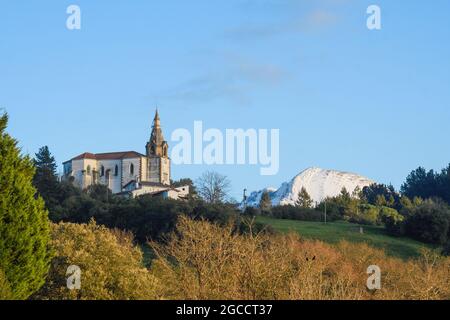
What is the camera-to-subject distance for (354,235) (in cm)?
6944

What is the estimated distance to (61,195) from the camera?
274 feet

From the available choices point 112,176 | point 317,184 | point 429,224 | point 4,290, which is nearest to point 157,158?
point 112,176

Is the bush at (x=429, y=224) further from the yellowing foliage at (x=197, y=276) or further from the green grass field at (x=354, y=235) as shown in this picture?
the yellowing foliage at (x=197, y=276)

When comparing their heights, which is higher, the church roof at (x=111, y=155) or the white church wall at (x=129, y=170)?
the church roof at (x=111, y=155)

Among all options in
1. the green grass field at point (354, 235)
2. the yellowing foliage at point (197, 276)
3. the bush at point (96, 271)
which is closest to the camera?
the yellowing foliage at point (197, 276)

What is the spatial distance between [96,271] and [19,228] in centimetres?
Answer: 407

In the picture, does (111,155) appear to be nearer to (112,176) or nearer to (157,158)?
(112,176)

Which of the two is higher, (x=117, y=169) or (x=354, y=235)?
(x=117, y=169)

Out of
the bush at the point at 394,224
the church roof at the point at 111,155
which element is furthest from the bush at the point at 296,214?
the church roof at the point at 111,155

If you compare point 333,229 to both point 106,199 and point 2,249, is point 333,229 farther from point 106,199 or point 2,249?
point 2,249

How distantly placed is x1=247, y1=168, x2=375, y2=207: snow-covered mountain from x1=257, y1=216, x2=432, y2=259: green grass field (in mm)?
93189

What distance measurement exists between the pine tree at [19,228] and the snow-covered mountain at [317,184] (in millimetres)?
145884

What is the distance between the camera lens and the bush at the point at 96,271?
2622 centimetres

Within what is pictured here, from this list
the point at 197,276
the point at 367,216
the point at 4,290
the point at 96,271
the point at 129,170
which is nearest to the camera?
the point at 4,290
